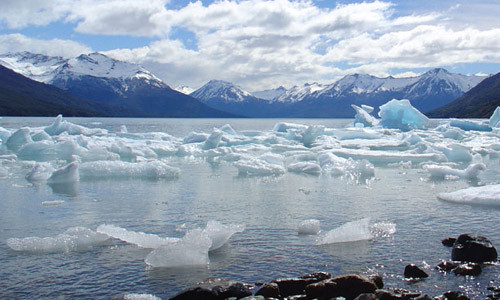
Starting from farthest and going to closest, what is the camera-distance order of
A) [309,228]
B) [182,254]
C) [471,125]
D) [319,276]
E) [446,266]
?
[471,125]
[309,228]
[182,254]
[446,266]
[319,276]

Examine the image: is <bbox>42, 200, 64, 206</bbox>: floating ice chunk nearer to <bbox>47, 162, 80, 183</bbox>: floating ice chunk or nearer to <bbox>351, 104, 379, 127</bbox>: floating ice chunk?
<bbox>47, 162, 80, 183</bbox>: floating ice chunk

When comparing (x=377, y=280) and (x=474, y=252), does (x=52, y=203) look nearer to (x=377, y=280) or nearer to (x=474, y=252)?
Answer: (x=377, y=280)

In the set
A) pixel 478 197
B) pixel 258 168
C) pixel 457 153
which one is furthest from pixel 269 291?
pixel 457 153

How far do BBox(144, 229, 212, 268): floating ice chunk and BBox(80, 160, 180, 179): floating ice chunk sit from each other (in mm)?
9806

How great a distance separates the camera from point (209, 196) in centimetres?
1349

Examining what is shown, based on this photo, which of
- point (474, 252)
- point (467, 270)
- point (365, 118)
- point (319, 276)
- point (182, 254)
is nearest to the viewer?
point (319, 276)

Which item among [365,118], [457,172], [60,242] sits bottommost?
[60,242]

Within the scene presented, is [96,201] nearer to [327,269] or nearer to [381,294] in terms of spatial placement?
[327,269]

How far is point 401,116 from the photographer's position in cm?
4603

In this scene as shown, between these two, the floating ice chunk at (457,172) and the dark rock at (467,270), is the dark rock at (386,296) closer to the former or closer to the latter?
the dark rock at (467,270)

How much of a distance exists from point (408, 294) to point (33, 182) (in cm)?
1335

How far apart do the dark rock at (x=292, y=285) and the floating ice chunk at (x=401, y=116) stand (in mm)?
39677

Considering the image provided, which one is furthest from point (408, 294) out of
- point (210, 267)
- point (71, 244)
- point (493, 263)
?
point (71, 244)

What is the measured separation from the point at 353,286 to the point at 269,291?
3.62 ft
